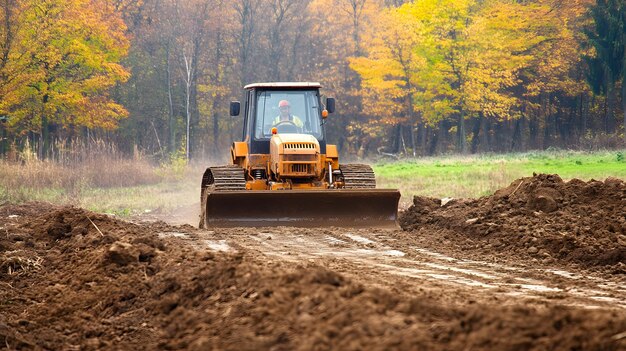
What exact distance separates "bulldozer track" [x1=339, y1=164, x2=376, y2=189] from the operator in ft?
3.82

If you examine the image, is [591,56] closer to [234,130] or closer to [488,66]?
[488,66]

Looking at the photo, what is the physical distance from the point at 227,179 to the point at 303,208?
5.21 ft

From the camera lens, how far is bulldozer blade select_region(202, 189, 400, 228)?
1585 centimetres

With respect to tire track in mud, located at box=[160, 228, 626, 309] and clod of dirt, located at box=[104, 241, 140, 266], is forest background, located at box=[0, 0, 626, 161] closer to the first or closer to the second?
tire track in mud, located at box=[160, 228, 626, 309]

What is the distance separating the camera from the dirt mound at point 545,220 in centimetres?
1244

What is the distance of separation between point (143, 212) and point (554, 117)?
3865 centimetres

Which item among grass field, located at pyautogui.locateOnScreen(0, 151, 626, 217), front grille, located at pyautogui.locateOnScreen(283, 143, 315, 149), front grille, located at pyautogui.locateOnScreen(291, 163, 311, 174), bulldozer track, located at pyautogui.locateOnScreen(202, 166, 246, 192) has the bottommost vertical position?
grass field, located at pyautogui.locateOnScreen(0, 151, 626, 217)

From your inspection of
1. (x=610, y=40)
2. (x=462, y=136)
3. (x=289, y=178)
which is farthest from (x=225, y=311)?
(x=462, y=136)

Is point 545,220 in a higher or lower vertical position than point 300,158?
lower

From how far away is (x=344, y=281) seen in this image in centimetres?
677

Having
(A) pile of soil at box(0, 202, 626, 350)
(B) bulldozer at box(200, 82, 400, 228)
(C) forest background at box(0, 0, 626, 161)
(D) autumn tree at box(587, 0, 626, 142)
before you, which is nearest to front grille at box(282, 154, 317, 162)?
(B) bulldozer at box(200, 82, 400, 228)

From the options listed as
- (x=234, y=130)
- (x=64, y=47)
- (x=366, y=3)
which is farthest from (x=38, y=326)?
(x=366, y=3)

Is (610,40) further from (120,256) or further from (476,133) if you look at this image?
(120,256)

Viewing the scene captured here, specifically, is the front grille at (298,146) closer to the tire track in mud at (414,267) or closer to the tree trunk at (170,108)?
the tire track in mud at (414,267)
